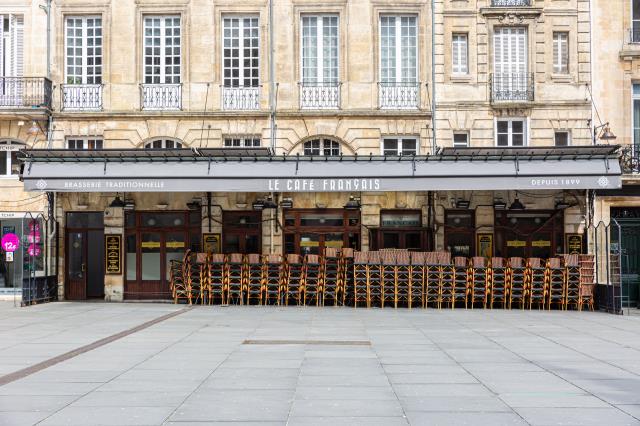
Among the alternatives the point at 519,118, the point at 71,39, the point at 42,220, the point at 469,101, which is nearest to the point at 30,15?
the point at 71,39

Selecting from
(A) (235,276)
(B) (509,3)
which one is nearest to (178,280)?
(A) (235,276)

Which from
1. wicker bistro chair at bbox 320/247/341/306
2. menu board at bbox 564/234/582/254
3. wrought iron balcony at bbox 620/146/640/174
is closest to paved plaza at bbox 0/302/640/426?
wicker bistro chair at bbox 320/247/341/306

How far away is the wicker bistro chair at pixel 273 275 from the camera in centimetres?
2027

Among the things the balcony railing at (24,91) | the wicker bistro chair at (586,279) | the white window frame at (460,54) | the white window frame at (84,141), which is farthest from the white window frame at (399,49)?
the balcony railing at (24,91)

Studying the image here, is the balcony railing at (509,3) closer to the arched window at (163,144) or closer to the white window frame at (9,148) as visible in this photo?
the arched window at (163,144)

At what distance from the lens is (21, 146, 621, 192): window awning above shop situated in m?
18.9

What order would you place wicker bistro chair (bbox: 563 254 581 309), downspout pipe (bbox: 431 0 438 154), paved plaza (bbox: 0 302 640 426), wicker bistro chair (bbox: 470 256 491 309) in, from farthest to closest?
downspout pipe (bbox: 431 0 438 154) < wicker bistro chair (bbox: 470 256 491 309) < wicker bistro chair (bbox: 563 254 581 309) < paved plaza (bbox: 0 302 640 426)

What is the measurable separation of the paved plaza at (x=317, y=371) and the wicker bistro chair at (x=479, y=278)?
11.2 feet

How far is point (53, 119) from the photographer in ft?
71.8

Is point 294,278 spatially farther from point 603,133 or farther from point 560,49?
point 560,49

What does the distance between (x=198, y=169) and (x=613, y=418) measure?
13.5 metres

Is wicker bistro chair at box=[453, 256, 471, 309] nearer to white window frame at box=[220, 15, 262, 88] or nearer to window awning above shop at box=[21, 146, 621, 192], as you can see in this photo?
window awning above shop at box=[21, 146, 621, 192]

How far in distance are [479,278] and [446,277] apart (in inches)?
34.0

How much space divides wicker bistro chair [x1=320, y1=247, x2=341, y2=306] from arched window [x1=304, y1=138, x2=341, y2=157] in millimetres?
3063
